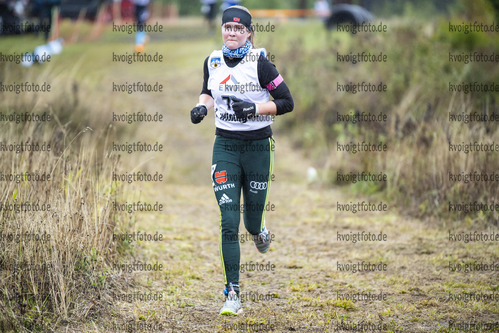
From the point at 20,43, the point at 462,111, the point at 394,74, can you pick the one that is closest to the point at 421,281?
the point at 462,111

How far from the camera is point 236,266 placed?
187 inches

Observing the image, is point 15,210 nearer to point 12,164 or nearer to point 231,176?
point 12,164

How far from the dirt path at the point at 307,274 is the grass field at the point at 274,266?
16 millimetres

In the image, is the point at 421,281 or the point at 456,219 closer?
the point at 421,281

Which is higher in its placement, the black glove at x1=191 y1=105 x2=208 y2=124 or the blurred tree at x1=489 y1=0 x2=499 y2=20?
the blurred tree at x1=489 y1=0 x2=499 y2=20

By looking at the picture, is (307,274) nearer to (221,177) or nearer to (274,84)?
(221,177)

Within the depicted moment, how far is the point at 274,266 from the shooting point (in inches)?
244

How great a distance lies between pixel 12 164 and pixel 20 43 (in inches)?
614

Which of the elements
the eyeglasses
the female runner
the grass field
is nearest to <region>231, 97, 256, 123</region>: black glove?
the female runner

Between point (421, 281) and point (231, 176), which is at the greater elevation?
point (231, 176)

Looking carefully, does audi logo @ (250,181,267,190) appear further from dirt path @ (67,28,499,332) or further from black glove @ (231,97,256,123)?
dirt path @ (67,28,499,332)

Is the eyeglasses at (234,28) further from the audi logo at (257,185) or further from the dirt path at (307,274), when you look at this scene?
the dirt path at (307,274)

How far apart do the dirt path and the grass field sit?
0.6 inches

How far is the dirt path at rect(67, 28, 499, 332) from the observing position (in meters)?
4.70
